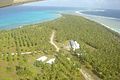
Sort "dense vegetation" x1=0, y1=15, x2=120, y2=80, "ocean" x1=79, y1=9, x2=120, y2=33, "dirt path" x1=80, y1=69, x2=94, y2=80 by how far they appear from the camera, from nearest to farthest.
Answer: "dense vegetation" x1=0, y1=15, x2=120, y2=80 → "dirt path" x1=80, y1=69, x2=94, y2=80 → "ocean" x1=79, y1=9, x2=120, y2=33

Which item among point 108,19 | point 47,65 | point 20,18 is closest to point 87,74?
point 47,65

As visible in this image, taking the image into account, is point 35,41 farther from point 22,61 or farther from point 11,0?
point 11,0

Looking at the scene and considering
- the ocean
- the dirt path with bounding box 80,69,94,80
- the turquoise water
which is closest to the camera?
the dirt path with bounding box 80,69,94,80

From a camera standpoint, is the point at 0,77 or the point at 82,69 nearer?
the point at 0,77

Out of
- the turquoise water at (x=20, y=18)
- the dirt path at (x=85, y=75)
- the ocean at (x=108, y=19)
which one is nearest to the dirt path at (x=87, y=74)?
the dirt path at (x=85, y=75)

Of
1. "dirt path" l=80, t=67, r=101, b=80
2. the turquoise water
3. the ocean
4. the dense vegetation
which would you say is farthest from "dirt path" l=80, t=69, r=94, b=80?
the turquoise water

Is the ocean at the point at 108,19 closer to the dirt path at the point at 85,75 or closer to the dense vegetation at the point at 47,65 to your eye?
the dense vegetation at the point at 47,65

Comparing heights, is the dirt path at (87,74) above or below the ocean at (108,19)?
above

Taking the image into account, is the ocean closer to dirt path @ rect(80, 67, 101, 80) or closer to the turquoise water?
the turquoise water

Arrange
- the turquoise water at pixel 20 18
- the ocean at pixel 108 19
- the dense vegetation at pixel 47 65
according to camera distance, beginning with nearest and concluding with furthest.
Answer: the dense vegetation at pixel 47 65, the turquoise water at pixel 20 18, the ocean at pixel 108 19

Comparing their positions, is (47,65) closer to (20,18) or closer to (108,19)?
(20,18)

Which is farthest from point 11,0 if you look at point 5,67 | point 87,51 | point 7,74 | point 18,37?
point 18,37
